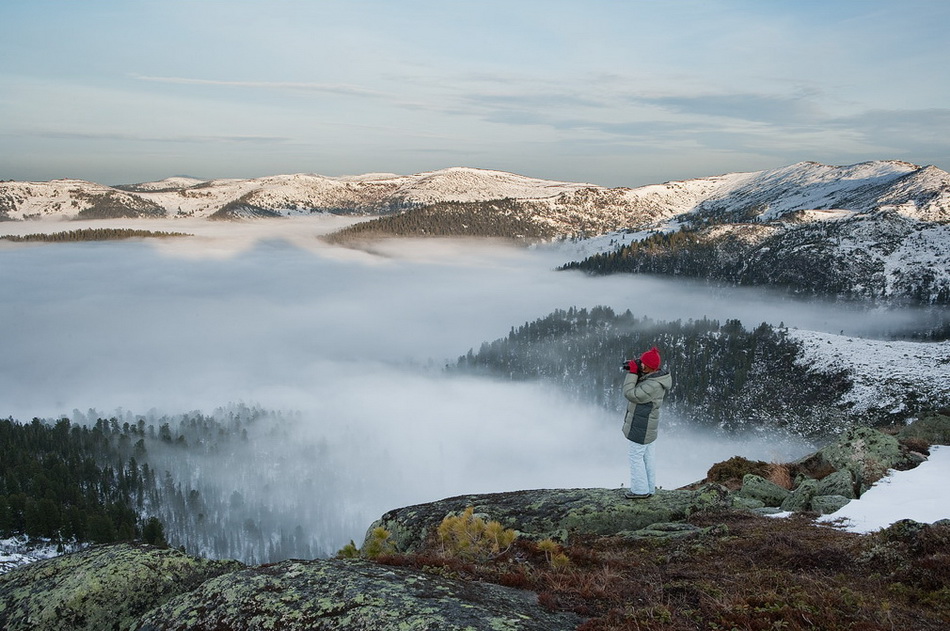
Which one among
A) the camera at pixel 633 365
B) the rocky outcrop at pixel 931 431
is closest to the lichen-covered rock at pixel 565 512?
the camera at pixel 633 365

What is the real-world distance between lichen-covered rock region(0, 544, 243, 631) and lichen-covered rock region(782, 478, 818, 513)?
15.4 metres

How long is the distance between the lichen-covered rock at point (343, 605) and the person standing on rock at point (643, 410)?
7615mm

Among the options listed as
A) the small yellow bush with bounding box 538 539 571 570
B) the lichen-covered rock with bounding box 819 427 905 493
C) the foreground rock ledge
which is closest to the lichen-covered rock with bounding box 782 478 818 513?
the lichen-covered rock with bounding box 819 427 905 493

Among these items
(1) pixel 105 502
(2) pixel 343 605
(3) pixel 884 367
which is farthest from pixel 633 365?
(1) pixel 105 502

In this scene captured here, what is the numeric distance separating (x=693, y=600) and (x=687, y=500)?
7811 mm

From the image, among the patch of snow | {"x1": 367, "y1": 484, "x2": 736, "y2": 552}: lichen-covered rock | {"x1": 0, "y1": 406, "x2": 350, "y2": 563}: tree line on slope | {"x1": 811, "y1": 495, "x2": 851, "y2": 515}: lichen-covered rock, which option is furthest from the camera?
{"x1": 0, "y1": 406, "x2": 350, "y2": 563}: tree line on slope

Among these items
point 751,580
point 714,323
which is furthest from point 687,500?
point 714,323

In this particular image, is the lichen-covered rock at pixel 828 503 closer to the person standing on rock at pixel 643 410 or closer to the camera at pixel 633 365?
the person standing on rock at pixel 643 410

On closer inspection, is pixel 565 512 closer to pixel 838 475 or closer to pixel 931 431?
pixel 838 475

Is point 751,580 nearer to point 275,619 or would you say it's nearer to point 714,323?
point 275,619

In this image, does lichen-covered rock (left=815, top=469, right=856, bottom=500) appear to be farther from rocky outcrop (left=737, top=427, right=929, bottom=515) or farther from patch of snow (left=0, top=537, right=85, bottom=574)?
patch of snow (left=0, top=537, right=85, bottom=574)

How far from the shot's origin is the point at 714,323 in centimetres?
18462

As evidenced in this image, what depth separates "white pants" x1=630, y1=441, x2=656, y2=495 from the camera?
14.4 m

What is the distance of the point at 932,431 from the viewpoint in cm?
2738
